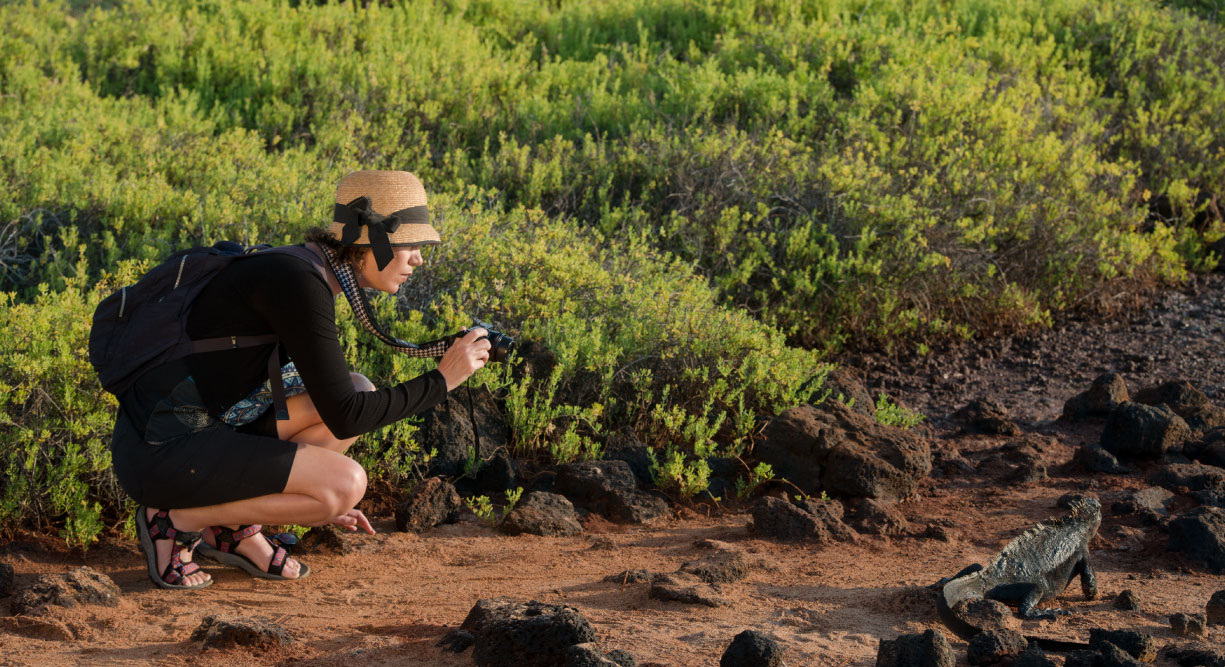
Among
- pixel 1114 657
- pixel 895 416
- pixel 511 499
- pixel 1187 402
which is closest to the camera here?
pixel 1114 657

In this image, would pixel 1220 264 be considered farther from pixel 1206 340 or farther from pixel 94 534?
pixel 94 534

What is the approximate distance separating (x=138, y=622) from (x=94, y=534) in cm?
78

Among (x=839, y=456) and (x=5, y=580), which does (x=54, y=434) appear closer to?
(x=5, y=580)

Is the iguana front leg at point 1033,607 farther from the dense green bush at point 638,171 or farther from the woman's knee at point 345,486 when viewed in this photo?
the woman's knee at point 345,486

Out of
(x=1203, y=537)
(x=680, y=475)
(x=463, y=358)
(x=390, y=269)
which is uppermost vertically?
(x=390, y=269)

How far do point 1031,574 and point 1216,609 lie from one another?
59cm

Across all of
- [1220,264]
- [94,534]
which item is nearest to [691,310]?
[94,534]

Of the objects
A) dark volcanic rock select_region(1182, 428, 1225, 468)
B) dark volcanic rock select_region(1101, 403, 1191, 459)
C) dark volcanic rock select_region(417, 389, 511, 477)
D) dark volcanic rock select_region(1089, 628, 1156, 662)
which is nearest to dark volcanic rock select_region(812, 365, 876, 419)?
dark volcanic rock select_region(1101, 403, 1191, 459)

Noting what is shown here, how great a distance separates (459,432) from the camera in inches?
208

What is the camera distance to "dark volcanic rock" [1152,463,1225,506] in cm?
512

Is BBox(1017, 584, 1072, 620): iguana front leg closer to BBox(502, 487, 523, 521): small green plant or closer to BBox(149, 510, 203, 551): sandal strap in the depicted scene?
BBox(502, 487, 523, 521): small green plant

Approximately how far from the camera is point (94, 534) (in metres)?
4.27

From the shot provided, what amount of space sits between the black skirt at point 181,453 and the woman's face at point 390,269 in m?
0.61

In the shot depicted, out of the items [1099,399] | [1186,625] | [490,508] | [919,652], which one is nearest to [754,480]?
[490,508]
